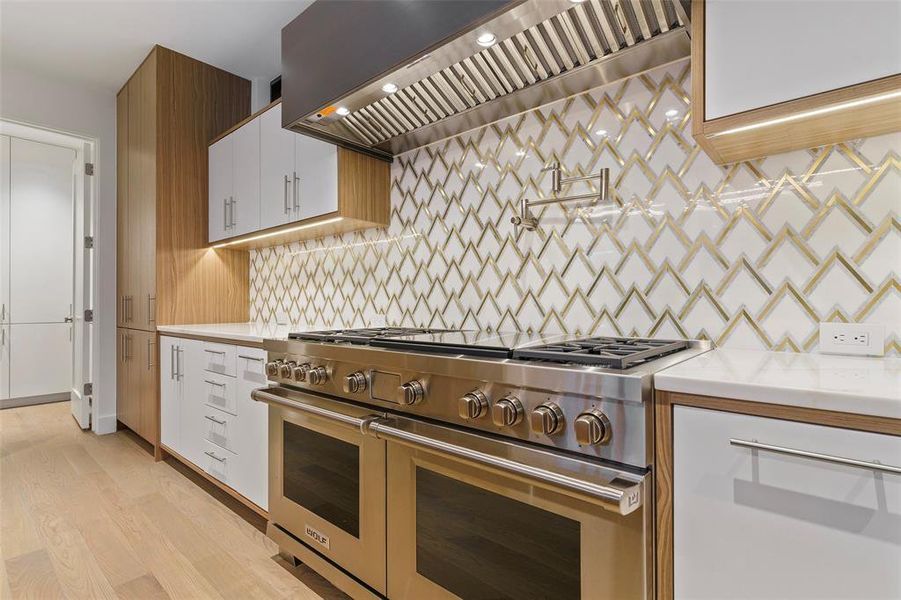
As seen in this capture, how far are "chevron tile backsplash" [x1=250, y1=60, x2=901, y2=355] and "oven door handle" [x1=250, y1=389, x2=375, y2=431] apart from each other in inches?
28.0

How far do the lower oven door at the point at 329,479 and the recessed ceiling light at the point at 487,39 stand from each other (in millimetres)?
1228

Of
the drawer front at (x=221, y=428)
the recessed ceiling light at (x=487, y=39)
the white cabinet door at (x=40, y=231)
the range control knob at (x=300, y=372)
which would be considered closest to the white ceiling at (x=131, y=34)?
the recessed ceiling light at (x=487, y=39)

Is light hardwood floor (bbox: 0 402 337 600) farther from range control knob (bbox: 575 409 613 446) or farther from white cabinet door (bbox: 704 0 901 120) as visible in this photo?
white cabinet door (bbox: 704 0 901 120)

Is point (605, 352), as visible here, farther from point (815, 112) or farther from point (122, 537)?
point (122, 537)

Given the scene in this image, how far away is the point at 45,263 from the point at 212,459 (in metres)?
3.86

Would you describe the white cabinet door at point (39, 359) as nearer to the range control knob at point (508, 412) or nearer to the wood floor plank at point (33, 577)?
the wood floor plank at point (33, 577)

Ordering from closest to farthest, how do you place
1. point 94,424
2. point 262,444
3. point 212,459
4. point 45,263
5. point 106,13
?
point 262,444 < point 212,459 < point 106,13 < point 94,424 < point 45,263

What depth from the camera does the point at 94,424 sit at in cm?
369

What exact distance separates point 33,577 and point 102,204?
2.90 m

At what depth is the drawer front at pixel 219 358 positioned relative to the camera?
233cm

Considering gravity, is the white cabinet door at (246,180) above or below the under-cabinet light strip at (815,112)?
above

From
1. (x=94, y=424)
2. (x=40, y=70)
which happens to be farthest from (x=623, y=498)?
(x=40, y=70)

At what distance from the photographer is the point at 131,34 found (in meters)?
2.94

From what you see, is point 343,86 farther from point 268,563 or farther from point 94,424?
point 94,424
